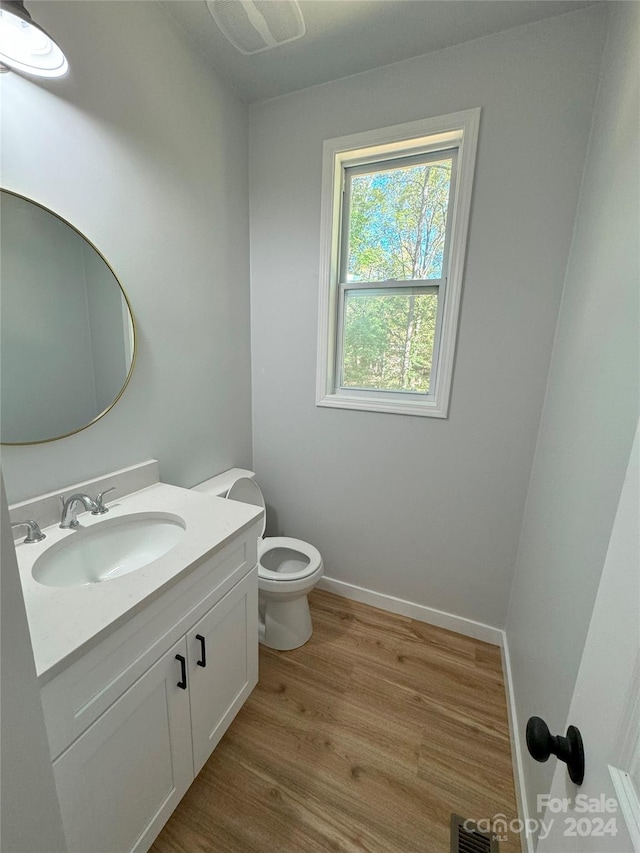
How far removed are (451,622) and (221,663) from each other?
1.27m

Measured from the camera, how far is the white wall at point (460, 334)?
4.37 ft

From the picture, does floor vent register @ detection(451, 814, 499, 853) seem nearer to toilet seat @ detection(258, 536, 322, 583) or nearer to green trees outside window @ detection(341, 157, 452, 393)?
toilet seat @ detection(258, 536, 322, 583)

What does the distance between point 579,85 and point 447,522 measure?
6.09ft

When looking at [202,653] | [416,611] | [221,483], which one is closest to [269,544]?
[221,483]

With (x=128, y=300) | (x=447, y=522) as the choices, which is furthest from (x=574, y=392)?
(x=128, y=300)

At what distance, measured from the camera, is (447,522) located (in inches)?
69.1

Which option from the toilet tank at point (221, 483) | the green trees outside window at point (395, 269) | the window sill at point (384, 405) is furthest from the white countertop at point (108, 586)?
the green trees outside window at point (395, 269)

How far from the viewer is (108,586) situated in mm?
856

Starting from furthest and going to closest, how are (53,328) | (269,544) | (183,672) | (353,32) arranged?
(269,544)
(353,32)
(53,328)
(183,672)

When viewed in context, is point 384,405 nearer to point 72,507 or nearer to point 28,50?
point 72,507

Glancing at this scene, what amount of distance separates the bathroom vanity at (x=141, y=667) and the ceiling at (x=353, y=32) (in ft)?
6.21

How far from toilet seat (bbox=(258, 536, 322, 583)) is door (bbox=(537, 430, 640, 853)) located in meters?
1.17

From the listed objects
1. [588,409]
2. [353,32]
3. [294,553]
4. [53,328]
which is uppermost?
[353,32]

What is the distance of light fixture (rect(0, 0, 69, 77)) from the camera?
2.87ft
